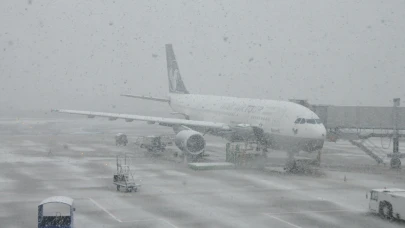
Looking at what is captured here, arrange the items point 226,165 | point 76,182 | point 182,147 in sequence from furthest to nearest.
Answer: point 182,147
point 226,165
point 76,182

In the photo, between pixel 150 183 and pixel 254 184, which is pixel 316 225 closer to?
pixel 254 184

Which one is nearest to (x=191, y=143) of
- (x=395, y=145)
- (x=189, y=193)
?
(x=189, y=193)

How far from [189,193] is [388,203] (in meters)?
10.6

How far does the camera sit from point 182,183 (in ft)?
111

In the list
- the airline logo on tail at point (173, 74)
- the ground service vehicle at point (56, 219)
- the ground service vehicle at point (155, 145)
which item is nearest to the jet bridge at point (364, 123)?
the ground service vehicle at point (155, 145)

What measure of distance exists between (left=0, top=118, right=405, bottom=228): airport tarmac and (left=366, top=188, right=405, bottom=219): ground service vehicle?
452 millimetres

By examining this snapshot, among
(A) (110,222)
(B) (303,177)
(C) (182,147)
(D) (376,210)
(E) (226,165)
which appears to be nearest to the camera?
(A) (110,222)

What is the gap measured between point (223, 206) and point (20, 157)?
26.3m

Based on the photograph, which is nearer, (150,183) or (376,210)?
(376,210)

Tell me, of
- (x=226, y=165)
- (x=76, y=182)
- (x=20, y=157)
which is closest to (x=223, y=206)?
(x=76, y=182)

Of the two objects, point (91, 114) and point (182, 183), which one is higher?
point (91, 114)

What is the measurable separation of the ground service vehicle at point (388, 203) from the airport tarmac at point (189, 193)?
0.45m

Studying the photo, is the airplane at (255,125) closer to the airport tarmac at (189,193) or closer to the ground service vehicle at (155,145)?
the ground service vehicle at (155,145)

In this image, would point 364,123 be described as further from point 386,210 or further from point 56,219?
point 56,219
